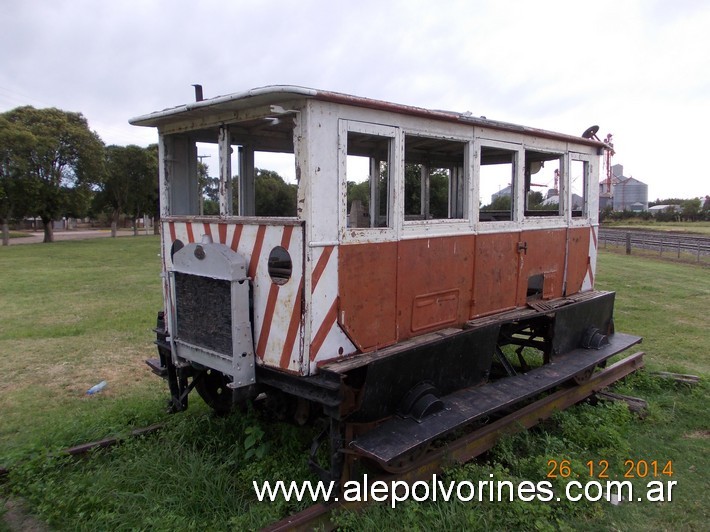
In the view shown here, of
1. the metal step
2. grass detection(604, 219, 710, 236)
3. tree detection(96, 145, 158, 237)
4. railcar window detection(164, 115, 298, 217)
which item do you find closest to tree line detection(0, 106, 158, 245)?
tree detection(96, 145, 158, 237)

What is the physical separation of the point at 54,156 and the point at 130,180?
30.3 feet

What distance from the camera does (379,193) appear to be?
16.9 feet

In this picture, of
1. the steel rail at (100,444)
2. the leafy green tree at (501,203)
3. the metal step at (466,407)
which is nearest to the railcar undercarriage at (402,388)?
the metal step at (466,407)

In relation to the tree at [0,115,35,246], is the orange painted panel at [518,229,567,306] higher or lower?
lower

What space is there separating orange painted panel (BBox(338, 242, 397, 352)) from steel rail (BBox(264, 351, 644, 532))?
98 centimetres

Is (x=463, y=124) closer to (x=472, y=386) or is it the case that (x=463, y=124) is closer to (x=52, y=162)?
(x=472, y=386)

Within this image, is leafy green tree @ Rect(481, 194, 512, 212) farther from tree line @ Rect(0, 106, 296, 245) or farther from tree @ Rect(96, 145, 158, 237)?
tree @ Rect(96, 145, 158, 237)

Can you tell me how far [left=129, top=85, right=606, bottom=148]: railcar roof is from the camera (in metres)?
3.44

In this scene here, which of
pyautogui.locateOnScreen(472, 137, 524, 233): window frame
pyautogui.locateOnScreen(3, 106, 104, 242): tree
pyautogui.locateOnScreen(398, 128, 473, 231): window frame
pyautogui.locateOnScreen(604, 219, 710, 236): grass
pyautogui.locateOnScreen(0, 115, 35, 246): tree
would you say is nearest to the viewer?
pyautogui.locateOnScreen(398, 128, 473, 231): window frame

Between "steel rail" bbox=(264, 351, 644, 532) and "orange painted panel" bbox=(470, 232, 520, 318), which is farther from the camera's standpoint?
"orange painted panel" bbox=(470, 232, 520, 318)

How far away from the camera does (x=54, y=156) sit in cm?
3055

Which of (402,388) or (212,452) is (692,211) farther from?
(212,452)

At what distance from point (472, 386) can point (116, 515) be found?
306 cm

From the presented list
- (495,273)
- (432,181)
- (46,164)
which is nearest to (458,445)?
(495,273)
